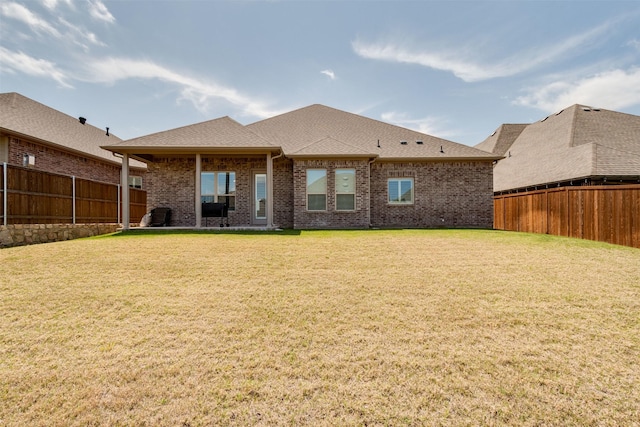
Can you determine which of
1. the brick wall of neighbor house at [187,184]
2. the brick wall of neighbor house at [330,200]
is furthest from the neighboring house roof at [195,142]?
the brick wall of neighbor house at [330,200]

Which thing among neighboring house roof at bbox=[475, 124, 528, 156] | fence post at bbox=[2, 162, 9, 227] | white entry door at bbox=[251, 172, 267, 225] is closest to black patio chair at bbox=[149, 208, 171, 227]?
white entry door at bbox=[251, 172, 267, 225]

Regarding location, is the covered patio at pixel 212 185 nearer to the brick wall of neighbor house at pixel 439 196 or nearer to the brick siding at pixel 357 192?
the brick siding at pixel 357 192

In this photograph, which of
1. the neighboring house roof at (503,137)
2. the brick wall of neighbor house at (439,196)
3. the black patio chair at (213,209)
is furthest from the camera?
the neighboring house roof at (503,137)

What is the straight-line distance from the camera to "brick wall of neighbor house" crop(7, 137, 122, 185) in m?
13.1

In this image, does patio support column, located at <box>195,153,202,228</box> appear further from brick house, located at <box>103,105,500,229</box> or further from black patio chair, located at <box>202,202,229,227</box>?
brick house, located at <box>103,105,500,229</box>

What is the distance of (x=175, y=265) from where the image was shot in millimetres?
5906

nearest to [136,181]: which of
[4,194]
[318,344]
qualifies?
[4,194]

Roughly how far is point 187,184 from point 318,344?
1299 cm

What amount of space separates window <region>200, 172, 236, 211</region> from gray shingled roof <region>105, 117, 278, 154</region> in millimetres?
2001

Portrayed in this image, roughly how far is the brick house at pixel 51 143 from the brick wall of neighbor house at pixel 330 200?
11.2 m

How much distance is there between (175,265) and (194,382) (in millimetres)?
3965

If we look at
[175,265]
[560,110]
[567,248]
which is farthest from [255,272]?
[560,110]

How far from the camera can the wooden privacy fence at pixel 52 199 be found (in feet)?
28.8

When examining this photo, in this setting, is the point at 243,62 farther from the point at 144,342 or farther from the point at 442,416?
the point at 442,416
